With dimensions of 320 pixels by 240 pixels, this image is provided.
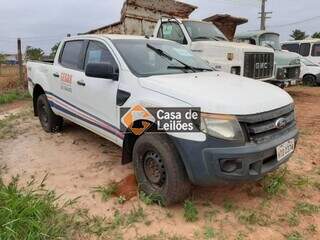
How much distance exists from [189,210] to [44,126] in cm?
397

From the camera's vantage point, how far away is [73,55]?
600cm

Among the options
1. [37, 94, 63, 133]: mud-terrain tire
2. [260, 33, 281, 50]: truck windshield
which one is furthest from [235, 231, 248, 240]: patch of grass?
[260, 33, 281, 50]: truck windshield

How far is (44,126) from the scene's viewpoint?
7.12m

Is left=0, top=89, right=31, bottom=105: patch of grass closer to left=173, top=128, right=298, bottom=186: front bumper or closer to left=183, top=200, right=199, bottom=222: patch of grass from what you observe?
left=183, top=200, right=199, bottom=222: patch of grass

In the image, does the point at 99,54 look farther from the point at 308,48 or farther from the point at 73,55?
the point at 308,48

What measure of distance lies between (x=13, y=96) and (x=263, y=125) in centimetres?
1006

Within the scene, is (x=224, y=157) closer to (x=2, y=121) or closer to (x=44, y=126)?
(x=44, y=126)

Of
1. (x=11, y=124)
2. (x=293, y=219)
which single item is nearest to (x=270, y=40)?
(x=11, y=124)

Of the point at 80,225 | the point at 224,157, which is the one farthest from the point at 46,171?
the point at 224,157

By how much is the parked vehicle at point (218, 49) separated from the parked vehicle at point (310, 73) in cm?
608

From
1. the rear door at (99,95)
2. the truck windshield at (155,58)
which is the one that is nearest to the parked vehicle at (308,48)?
the truck windshield at (155,58)

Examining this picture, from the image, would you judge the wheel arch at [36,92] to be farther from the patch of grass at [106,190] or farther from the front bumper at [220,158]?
the front bumper at [220,158]

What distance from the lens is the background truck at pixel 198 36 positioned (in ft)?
29.8

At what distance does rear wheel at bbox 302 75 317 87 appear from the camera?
1578cm
